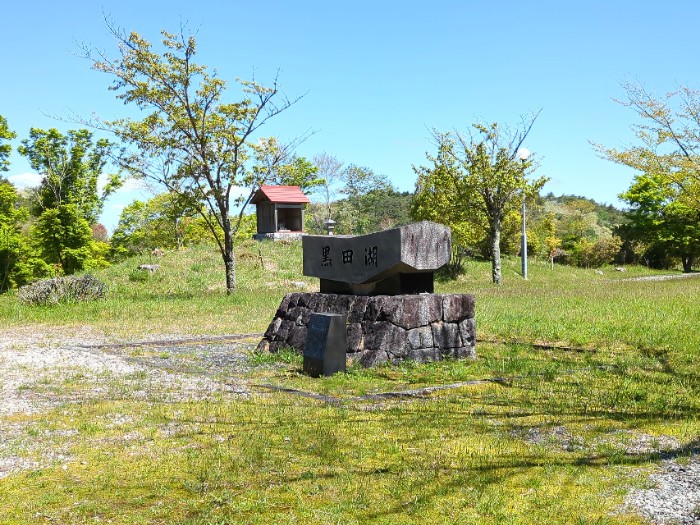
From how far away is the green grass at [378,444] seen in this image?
13.2 ft

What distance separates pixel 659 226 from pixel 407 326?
129 ft

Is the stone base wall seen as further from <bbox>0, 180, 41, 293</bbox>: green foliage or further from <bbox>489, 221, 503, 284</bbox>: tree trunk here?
<bbox>0, 180, 41, 293</bbox>: green foliage

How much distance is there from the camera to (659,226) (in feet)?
144

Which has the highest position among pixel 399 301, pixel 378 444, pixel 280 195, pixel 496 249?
pixel 280 195

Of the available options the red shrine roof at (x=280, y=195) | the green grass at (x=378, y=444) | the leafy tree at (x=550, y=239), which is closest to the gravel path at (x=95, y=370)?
the green grass at (x=378, y=444)

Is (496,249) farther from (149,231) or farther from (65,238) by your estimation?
(149,231)

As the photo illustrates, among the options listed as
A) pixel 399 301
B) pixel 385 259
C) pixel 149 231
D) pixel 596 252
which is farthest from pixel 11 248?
pixel 596 252

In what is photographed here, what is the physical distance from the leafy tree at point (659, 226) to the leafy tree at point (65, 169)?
1352 inches

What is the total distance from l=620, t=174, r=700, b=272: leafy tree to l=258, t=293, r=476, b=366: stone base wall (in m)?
35.2

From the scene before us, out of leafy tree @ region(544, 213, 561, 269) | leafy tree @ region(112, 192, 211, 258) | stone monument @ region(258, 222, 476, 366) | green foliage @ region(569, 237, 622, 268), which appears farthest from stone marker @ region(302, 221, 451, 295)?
leafy tree @ region(544, 213, 561, 269)

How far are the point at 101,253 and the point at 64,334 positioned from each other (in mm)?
31139

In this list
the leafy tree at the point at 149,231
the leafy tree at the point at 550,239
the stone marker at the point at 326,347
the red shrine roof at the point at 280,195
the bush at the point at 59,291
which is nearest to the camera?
the stone marker at the point at 326,347

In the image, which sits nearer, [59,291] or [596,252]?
[59,291]

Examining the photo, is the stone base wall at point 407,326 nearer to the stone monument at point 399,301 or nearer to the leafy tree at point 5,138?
the stone monument at point 399,301
